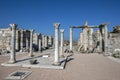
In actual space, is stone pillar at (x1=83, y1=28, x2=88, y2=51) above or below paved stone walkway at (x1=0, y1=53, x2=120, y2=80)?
above

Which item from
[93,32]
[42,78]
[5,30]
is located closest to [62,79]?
[42,78]

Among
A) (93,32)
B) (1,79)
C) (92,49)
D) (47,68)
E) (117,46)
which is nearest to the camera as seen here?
(1,79)

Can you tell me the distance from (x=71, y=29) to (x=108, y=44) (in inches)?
361

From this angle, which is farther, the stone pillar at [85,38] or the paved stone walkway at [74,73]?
the stone pillar at [85,38]

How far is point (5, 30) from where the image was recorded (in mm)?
28000

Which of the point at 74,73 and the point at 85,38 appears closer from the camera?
the point at 74,73

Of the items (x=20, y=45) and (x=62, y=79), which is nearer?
(x=62, y=79)

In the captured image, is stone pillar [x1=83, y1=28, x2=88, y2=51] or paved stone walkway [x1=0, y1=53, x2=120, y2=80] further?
stone pillar [x1=83, y1=28, x2=88, y2=51]

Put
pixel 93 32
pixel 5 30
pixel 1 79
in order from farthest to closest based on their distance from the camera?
pixel 93 32, pixel 5 30, pixel 1 79

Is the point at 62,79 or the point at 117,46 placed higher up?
the point at 117,46

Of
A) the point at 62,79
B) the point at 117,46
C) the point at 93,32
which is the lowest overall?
the point at 62,79

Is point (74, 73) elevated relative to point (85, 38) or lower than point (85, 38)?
lower

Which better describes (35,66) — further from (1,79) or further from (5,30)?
(5,30)

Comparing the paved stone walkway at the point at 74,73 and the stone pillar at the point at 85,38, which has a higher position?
the stone pillar at the point at 85,38
